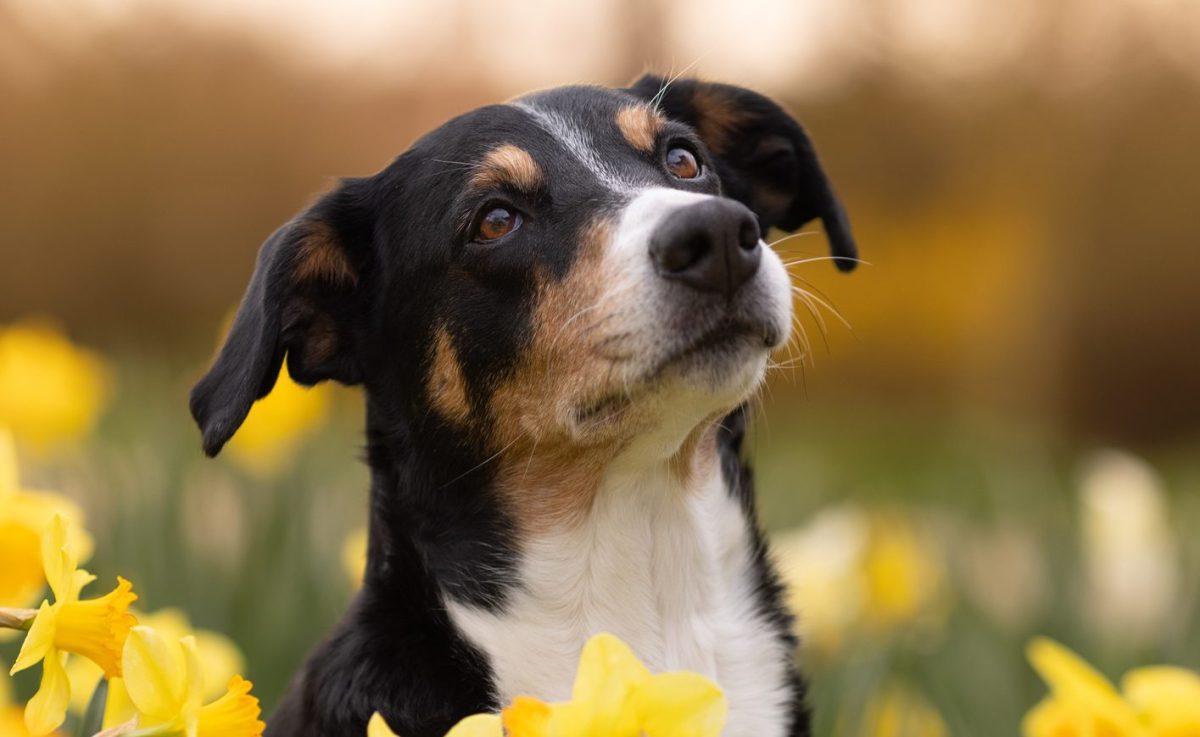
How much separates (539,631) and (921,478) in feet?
20.0

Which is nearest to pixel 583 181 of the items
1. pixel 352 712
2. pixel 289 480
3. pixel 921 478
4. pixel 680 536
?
pixel 680 536

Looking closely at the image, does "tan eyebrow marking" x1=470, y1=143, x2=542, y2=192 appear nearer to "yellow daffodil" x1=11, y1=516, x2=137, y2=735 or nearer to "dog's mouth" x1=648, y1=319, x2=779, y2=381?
"dog's mouth" x1=648, y1=319, x2=779, y2=381

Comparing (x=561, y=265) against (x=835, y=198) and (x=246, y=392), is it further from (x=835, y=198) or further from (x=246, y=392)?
(x=835, y=198)

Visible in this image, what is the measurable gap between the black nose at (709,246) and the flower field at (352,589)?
29.1 inches

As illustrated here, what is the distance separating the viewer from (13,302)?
33.5 ft

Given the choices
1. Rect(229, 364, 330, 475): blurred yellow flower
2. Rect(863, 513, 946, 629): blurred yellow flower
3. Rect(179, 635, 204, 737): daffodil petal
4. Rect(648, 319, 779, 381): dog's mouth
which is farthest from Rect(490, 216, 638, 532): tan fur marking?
Rect(229, 364, 330, 475): blurred yellow flower

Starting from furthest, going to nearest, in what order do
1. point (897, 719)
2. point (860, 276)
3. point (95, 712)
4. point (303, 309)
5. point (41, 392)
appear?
point (860, 276), point (41, 392), point (897, 719), point (303, 309), point (95, 712)

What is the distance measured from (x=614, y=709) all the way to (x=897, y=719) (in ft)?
6.02

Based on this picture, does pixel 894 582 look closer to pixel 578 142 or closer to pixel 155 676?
pixel 578 142

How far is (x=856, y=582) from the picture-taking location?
3.44 m

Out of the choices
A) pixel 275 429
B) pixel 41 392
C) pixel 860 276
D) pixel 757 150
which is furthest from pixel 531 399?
pixel 860 276

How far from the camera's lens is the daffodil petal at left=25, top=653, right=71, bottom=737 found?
1.50 meters

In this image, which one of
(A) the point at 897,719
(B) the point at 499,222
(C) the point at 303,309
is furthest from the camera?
(A) the point at 897,719

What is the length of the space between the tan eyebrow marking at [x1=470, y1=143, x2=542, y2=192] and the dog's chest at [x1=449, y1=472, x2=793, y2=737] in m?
0.57
